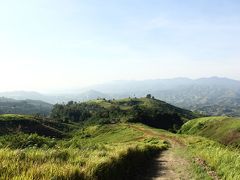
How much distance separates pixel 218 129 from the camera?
101938 millimetres

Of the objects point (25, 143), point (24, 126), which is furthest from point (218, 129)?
point (25, 143)

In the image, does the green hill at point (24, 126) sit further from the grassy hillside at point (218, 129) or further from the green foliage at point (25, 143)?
the green foliage at point (25, 143)

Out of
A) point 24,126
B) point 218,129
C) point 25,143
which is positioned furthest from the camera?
point 24,126

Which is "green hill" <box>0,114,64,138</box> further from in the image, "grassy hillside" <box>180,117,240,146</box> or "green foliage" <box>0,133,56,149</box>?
"green foliage" <box>0,133,56,149</box>

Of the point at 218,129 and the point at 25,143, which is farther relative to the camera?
the point at 218,129

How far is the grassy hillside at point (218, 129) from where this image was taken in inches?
3583

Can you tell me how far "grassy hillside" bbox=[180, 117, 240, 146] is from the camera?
299 ft

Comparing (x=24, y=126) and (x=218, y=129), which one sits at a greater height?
(x=218, y=129)

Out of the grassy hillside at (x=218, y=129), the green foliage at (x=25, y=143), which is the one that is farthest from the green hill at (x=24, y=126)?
the green foliage at (x=25, y=143)

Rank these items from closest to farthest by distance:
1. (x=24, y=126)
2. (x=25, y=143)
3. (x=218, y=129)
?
(x=25, y=143) → (x=218, y=129) → (x=24, y=126)

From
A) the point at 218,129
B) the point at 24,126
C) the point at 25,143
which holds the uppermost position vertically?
the point at 25,143

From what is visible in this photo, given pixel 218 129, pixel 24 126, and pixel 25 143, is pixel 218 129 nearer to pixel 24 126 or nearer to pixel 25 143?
pixel 24 126

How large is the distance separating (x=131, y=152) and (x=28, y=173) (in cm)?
1049

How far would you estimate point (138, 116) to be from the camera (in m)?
142
